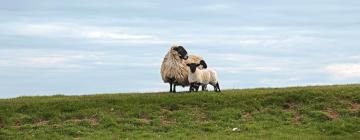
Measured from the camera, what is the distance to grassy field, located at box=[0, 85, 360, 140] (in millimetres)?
23359

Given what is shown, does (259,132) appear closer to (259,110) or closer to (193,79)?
(259,110)

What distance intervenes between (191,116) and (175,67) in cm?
452

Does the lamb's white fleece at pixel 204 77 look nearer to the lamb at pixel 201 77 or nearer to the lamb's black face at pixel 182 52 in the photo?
the lamb at pixel 201 77

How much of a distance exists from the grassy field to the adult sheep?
1.57 meters

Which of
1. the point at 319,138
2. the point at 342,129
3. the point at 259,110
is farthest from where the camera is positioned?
the point at 259,110

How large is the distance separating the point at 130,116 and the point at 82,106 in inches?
A: 85.8

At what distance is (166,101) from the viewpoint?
26.8 m

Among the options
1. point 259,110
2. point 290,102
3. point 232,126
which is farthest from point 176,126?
point 290,102

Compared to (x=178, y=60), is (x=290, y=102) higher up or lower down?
lower down

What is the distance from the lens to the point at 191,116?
25.4m

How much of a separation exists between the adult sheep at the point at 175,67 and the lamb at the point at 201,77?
0.48 m

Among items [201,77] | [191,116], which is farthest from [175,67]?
[191,116]

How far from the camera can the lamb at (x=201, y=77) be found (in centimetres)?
2886

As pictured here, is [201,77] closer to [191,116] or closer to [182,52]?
[182,52]
